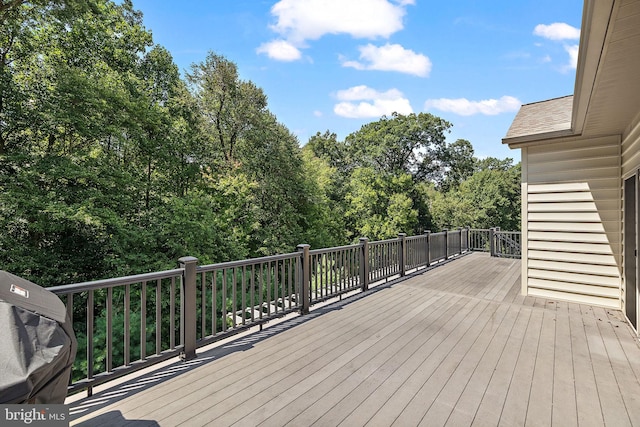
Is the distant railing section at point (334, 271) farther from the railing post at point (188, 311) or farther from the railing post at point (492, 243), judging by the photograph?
the railing post at point (492, 243)

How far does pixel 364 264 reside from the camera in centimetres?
520

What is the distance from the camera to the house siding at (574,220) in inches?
175

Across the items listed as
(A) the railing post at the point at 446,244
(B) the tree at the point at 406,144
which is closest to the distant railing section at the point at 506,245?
(A) the railing post at the point at 446,244

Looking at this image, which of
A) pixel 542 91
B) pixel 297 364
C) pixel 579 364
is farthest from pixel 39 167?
pixel 542 91

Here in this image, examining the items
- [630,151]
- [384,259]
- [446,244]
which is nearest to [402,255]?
[384,259]

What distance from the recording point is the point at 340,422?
192 centimetres

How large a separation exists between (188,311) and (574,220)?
5657 mm

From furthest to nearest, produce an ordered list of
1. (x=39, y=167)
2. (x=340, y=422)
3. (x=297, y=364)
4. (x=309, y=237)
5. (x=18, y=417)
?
(x=309, y=237) < (x=39, y=167) < (x=297, y=364) < (x=340, y=422) < (x=18, y=417)

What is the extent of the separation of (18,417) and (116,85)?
435 inches

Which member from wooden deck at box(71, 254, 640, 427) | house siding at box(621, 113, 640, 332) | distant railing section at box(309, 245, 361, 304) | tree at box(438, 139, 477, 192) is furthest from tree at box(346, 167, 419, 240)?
wooden deck at box(71, 254, 640, 427)

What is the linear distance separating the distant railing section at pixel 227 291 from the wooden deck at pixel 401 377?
0.20 meters

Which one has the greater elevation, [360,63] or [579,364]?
[360,63]

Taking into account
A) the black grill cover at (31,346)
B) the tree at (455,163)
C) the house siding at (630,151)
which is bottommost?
the black grill cover at (31,346)

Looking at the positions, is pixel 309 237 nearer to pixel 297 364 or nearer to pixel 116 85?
pixel 116 85
